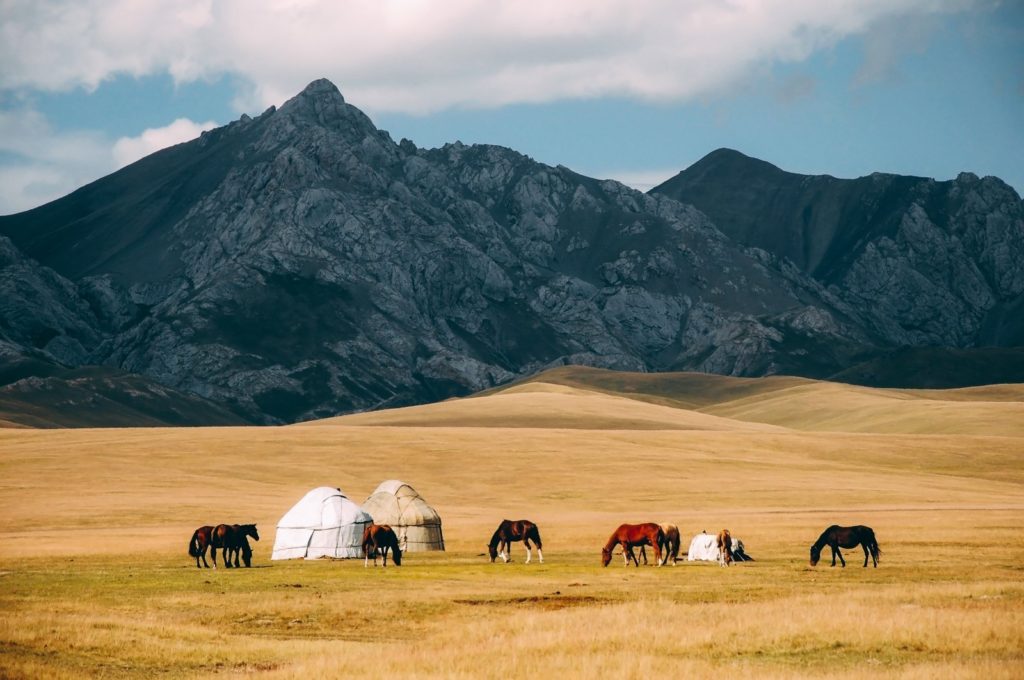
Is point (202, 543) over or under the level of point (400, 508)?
under

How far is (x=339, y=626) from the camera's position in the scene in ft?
112

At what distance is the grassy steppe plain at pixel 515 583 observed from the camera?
2619 centimetres

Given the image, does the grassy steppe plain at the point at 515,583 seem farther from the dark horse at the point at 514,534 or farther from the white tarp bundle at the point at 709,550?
the white tarp bundle at the point at 709,550

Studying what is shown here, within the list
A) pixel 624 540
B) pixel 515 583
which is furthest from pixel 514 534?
pixel 515 583

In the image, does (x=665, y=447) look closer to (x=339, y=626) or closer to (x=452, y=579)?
(x=452, y=579)

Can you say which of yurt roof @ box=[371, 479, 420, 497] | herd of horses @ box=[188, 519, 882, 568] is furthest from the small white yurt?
yurt roof @ box=[371, 479, 420, 497]

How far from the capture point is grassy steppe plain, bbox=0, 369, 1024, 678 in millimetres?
26188

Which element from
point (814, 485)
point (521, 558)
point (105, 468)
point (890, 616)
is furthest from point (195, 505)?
point (890, 616)

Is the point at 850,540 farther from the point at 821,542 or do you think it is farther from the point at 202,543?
the point at 202,543

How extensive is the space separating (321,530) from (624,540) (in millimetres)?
17143

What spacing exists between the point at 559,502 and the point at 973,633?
7803 centimetres

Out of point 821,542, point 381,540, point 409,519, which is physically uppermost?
point 409,519

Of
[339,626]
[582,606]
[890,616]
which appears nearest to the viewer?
[890,616]

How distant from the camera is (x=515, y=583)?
1774 inches
